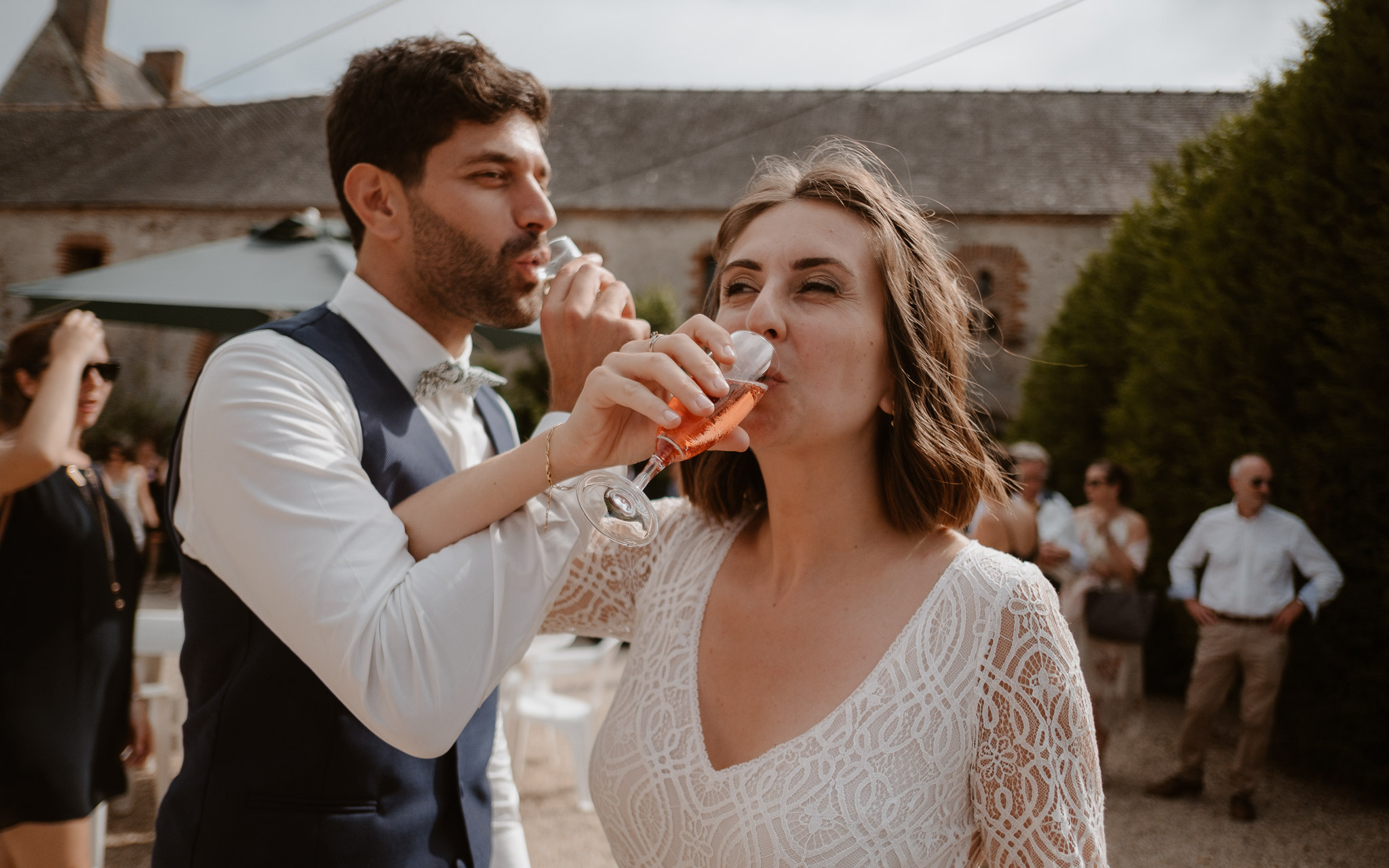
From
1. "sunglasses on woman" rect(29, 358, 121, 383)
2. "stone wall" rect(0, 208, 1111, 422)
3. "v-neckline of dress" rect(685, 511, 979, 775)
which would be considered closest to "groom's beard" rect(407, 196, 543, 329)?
"v-neckline of dress" rect(685, 511, 979, 775)

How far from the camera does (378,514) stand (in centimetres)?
140

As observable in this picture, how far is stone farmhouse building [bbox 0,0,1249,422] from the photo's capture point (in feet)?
64.6

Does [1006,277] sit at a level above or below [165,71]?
below

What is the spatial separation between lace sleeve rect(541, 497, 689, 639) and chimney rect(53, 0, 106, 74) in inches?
1335

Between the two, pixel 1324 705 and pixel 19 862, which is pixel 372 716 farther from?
pixel 1324 705

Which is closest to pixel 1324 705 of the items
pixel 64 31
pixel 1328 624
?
pixel 1328 624

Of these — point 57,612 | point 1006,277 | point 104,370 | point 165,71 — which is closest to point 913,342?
point 57,612

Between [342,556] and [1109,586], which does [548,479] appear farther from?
[1109,586]

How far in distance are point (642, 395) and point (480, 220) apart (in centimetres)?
76

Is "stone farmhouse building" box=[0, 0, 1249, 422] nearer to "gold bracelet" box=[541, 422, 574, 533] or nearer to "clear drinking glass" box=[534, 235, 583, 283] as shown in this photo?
"clear drinking glass" box=[534, 235, 583, 283]

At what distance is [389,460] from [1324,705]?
7327 millimetres

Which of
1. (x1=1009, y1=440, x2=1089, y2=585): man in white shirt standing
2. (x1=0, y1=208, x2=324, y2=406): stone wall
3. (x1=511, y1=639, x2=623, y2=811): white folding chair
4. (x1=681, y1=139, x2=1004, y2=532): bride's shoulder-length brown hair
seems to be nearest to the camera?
(x1=681, y1=139, x2=1004, y2=532): bride's shoulder-length brown hair

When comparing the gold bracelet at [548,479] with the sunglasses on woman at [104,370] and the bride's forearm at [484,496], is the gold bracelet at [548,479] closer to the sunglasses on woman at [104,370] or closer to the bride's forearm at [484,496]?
the bride's forearm at [484,496]

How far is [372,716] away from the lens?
4.21 feet
